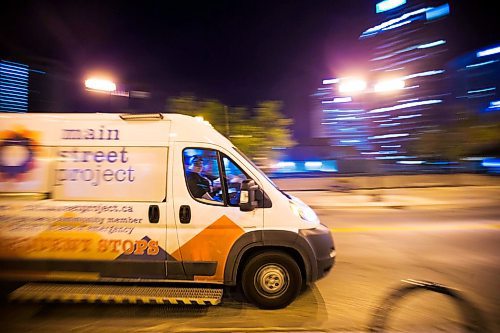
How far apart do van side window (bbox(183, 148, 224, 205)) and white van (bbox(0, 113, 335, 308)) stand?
0.5 inches

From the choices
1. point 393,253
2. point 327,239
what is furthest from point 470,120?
point 327,239

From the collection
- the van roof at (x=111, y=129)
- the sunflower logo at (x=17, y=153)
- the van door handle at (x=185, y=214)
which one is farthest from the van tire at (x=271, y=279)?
the sunflower logo at (x=17, y=153)

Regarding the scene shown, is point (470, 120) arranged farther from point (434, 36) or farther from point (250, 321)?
point (434, 36)

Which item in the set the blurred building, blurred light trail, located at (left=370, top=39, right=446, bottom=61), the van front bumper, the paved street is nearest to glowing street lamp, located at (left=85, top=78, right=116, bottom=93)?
the paved street

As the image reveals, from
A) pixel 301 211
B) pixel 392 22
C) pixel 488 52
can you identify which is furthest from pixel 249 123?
pixel 488 52

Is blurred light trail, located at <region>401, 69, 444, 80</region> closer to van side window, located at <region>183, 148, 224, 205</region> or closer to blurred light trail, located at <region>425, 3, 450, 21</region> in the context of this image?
blurred light trail, located at <region>425, 3, 450, 21</region>

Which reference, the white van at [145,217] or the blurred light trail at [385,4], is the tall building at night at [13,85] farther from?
the blurred light trail at [385,4]

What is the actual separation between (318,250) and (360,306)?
85 centimetres

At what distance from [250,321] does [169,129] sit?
242cm

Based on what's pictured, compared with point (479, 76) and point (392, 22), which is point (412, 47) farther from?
point (479, 76)

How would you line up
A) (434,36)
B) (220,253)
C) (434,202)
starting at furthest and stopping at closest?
(434,36), (434,202), (220,253)

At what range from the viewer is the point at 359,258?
21.8ft

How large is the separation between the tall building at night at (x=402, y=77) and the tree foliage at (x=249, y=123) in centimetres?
5842

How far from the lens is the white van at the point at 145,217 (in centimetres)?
432
